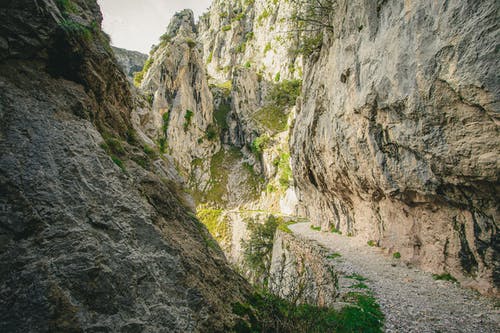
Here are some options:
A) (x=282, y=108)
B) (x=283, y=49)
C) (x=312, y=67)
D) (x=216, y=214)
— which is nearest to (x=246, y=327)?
(x=312, y=67)

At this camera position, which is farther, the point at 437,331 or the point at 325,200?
the point at 325,200

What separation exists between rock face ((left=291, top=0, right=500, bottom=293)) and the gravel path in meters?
0.74

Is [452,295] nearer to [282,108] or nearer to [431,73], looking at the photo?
[431,73]

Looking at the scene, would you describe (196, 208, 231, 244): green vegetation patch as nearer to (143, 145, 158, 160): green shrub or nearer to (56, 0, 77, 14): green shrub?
(143, 145, 158, 160): green shrub

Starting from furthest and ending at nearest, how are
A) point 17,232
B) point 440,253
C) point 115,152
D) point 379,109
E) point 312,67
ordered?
1. point 312,67
2. point 379,109
3. point 440,253
4. point 115,152
5. point 17,232

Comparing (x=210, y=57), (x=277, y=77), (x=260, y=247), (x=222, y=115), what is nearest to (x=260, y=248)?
(x=260, y=247)

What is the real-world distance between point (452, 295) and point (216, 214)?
3265 centimetres

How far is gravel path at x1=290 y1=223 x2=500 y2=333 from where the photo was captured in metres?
6.04

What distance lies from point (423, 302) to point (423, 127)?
19.6ft

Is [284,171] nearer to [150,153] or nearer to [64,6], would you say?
[150,153]

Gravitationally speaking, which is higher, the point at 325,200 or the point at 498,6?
the point at 498,6

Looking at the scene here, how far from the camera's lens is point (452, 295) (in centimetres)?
755

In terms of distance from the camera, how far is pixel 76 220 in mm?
3615

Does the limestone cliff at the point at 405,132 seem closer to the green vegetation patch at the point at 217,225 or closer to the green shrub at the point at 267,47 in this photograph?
the green vegetation patch at the point at 217,225
